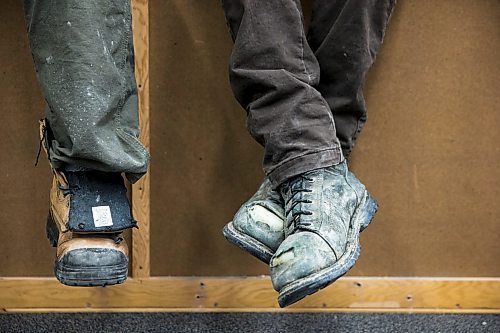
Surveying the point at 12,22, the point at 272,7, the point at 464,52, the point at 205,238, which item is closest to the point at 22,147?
the point at 12,22

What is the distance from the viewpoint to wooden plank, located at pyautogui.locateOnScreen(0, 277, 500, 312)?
44.9 inches

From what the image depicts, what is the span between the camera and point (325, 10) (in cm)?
93

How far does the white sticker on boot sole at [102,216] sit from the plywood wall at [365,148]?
1.22 ft

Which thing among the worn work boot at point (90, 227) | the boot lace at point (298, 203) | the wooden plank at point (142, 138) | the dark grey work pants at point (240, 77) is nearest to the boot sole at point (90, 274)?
the worn work boot at point (90, 227)

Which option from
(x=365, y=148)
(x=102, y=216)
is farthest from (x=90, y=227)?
(x=365, y=148)

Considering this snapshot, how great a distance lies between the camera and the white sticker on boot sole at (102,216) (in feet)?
2.53

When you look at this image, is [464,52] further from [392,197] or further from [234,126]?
[234,126]

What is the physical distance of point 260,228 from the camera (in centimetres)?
78

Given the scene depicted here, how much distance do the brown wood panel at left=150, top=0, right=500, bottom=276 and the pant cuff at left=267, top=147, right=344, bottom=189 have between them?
0.36m

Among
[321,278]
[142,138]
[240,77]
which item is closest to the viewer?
[321,278]

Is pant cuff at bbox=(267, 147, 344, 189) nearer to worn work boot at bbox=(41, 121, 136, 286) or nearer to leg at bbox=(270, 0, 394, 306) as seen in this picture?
leg at bbox=(270, 0, 394, 306)

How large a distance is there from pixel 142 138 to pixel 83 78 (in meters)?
0.38

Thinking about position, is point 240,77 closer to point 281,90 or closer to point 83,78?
point 281,90

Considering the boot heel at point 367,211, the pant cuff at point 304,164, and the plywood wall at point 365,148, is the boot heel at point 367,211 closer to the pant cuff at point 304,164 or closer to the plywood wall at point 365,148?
the pant cuff at point 304,164
